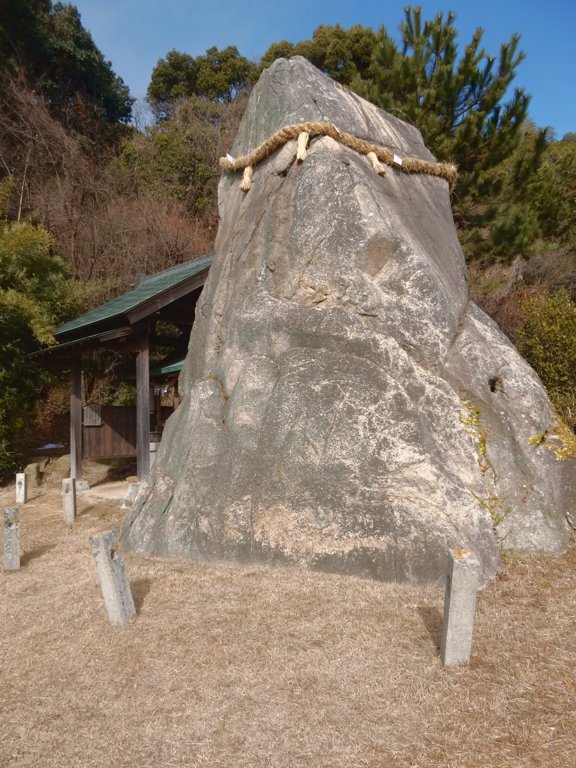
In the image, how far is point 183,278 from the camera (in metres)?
10.1

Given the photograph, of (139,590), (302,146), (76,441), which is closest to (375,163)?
(302,146)

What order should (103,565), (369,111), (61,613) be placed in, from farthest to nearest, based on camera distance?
(369,111), (61,613), (103,565)

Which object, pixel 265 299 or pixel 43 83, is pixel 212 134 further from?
pixel 265 299

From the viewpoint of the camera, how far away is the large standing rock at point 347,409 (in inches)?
198

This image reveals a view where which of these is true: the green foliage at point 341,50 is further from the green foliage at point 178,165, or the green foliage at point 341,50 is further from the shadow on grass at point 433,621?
the shadow on grass at point 433,621

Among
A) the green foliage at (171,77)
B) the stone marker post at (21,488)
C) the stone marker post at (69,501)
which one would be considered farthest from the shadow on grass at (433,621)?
the green foliage at (171,77)

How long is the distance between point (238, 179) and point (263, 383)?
3390mm

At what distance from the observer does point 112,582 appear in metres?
4.23

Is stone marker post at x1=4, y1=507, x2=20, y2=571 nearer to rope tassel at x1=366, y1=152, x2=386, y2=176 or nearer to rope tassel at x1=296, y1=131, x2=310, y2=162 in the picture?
rope tassel at x1=296, y1=131, x2=310, y2=162

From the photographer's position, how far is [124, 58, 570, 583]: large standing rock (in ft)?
16.5

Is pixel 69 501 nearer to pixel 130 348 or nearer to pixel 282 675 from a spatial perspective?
pixel 130 348

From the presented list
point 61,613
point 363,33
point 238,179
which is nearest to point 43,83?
point 363,33

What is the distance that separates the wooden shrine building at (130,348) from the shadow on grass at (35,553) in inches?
124

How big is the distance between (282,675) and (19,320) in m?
10.9
